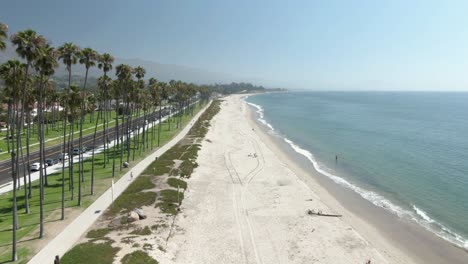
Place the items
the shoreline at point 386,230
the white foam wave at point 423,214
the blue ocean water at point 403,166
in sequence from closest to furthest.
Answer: the shoreline at point 386,230 → the white foam wave at point 423,214 → the blue ocean water at point 403,166

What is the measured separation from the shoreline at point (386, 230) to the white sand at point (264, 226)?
26cm

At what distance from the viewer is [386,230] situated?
3550 centimetres

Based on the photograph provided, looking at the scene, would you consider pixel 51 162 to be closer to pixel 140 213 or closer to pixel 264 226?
pixel 140 213

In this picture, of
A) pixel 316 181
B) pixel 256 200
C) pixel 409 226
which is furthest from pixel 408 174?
pixel 256 200

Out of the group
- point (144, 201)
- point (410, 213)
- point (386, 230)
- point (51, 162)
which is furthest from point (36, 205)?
point (410, 213)

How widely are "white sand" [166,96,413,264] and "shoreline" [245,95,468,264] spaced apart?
259 mm

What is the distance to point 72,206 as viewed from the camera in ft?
117

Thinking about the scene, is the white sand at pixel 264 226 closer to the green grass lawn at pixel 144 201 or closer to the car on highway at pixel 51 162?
the green grass lawn at pixel 144 201

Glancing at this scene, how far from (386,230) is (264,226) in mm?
14233

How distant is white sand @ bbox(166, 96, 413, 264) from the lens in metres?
27.9

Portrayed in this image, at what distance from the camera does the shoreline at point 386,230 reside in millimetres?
30469

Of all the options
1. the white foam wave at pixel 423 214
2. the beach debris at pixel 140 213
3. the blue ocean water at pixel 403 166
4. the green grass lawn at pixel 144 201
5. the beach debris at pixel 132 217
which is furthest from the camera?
the blue ocean water at pixel 403 166

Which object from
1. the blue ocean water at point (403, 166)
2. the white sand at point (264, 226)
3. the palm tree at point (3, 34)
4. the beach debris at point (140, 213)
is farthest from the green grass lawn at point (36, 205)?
the blue ocean water at point (403, 166)

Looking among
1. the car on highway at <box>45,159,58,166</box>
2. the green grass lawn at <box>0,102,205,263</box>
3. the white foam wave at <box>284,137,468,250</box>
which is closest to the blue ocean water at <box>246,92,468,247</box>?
the white foam wave at <box>284,137,468,250</box>
